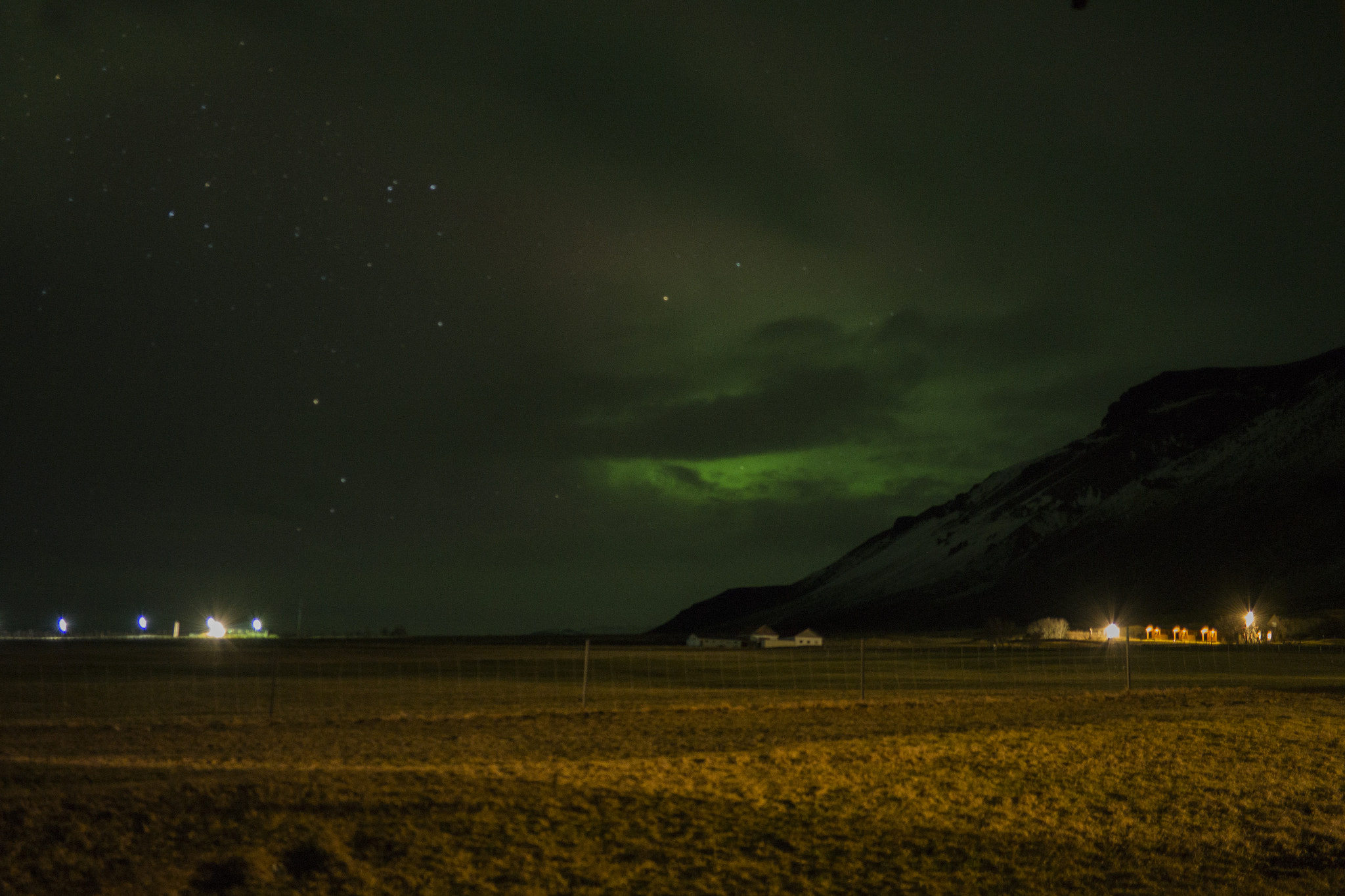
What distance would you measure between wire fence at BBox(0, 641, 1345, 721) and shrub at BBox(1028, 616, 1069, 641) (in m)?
32.8

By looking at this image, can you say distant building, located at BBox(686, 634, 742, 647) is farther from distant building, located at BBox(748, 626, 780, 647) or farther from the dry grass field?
the dry grass field

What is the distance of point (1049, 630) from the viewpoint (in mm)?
116188

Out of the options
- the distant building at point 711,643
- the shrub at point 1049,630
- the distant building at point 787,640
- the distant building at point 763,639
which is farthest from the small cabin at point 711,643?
the shrub at point 1049,630

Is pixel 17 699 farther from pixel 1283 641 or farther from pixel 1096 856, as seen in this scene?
pixel 1283 641

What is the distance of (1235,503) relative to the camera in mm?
182250

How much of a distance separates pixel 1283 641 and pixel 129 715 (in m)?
92.8

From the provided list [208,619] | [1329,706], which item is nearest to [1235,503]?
[208,619]

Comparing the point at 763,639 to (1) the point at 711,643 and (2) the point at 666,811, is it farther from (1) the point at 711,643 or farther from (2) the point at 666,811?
(2) the point at 666,811

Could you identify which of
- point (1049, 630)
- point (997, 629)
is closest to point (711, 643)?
point (1049, 630)

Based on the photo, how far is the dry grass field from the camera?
9258mm

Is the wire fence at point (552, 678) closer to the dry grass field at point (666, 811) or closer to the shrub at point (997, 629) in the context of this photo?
the dry grass field at point (666, 811)

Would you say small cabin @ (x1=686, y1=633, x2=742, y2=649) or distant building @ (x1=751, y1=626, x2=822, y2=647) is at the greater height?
distant building @ (x1=751, y1=626, x2=822, y2=647)

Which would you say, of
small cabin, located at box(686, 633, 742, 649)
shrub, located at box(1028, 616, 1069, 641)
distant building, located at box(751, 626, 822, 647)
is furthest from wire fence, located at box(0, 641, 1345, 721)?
shrub, located at box(1028, 616, 1069, 641)

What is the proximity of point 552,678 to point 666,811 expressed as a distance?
104ft
